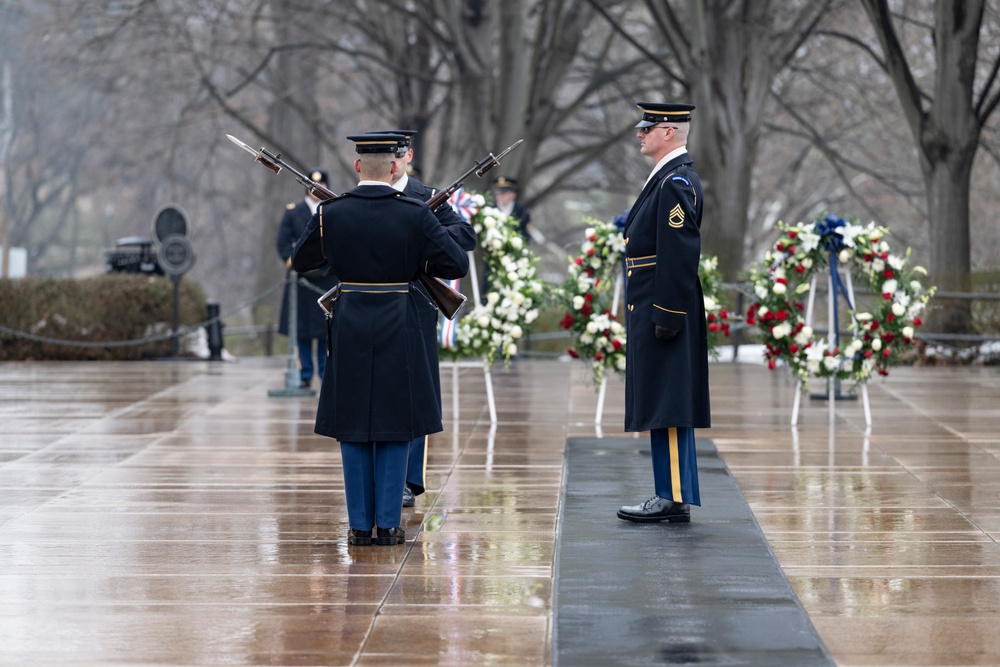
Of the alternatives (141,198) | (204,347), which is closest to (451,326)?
(204,347)

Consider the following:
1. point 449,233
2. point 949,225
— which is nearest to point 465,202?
point 449,233

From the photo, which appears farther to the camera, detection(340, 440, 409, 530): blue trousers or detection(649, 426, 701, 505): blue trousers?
detection(649, 426, 701, 505): blue trousers

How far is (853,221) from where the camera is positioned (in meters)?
11.6

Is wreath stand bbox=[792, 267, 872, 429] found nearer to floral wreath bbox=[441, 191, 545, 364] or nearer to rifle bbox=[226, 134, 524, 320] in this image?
floral wreath bbox=[441, 191, 545, 364]

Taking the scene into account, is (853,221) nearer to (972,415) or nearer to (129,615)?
(972,415)

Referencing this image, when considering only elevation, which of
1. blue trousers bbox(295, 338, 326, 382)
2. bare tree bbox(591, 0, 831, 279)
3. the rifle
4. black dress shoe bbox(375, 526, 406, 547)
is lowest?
black dress shoe bbox(375, 526, 406, 547)

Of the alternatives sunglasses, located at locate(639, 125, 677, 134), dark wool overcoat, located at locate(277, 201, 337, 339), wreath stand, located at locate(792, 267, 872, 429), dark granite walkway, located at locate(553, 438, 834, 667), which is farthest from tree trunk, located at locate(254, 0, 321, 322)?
dark granite walkway, located at locate(553, 438, 834, 667)

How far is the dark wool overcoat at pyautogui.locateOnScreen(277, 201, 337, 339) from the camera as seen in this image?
44.3 feet

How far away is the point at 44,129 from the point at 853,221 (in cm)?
3853

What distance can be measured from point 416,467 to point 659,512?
1329mm

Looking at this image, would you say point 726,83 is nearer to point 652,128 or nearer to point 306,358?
point 306,358

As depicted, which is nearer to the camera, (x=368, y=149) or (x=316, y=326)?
(x=368, y=149)

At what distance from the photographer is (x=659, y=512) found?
730 centimetres

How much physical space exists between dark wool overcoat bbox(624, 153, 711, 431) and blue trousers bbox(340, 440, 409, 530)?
3.94 ft
